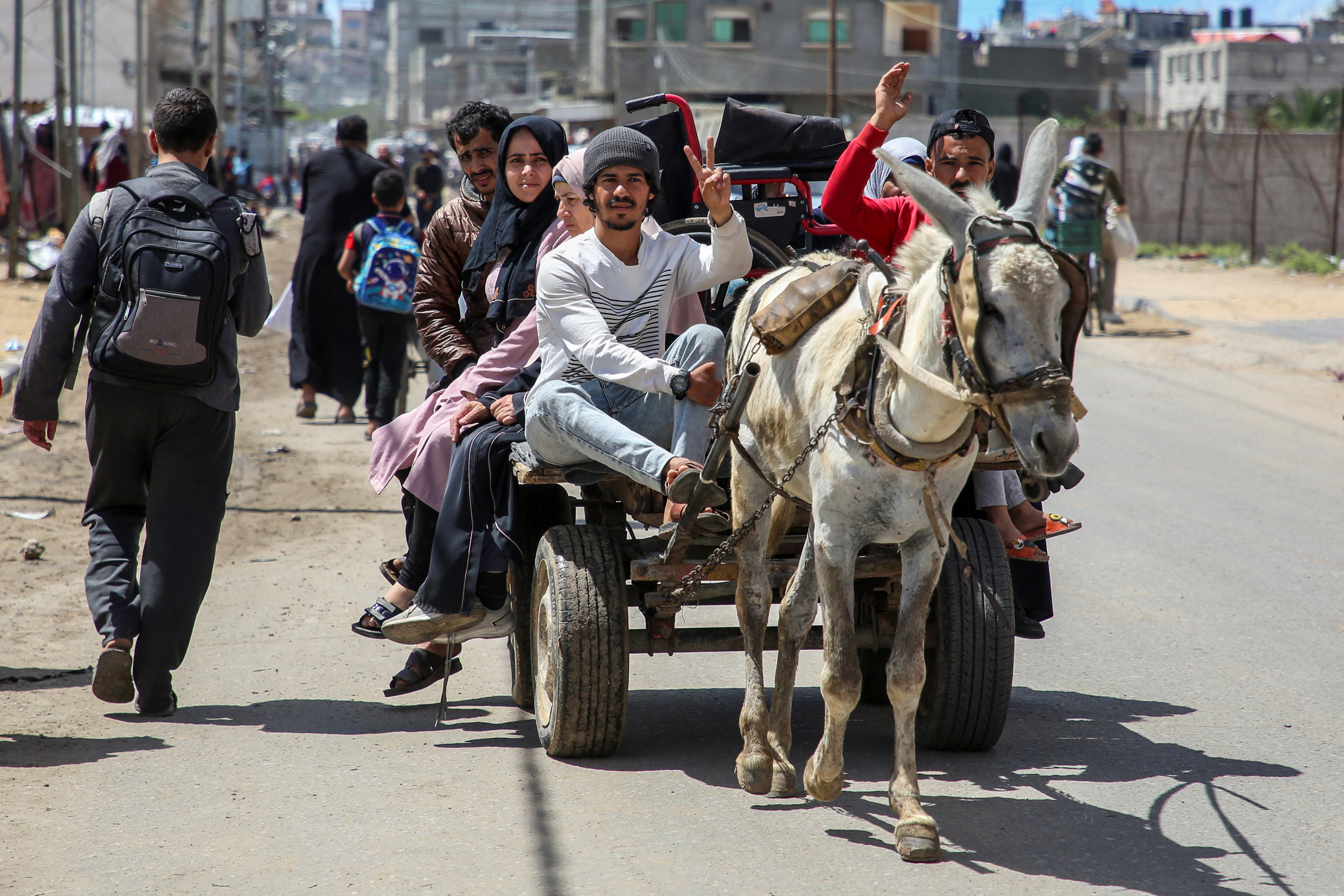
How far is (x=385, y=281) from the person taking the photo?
10203 millimetres

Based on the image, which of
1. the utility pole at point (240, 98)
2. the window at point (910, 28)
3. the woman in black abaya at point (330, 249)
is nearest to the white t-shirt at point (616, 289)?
the woman in black abaya at point (330, 249)

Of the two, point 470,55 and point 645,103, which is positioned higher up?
point 470,55

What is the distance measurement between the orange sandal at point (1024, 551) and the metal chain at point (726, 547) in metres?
0.94

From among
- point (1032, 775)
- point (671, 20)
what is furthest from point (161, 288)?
point (671, 20)

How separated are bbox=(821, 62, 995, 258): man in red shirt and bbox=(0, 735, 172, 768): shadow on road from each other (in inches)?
125

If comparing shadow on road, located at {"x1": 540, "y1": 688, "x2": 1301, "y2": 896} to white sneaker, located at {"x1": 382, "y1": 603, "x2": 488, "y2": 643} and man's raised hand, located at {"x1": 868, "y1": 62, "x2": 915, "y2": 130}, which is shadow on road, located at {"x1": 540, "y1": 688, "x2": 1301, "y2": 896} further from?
man's raised hand, located at {"x1": 868, "y1": 62, "x2": 915, "y2": 130}

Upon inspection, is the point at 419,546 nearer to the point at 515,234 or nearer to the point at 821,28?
the point at 515,234

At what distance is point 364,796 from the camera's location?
4.43 m

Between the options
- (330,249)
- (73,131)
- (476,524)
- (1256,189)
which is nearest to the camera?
(476,524)

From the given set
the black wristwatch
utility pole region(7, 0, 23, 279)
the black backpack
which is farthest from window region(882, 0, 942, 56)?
the black wristwatch

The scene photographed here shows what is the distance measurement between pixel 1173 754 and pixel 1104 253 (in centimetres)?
1345

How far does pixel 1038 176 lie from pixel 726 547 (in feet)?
5.18

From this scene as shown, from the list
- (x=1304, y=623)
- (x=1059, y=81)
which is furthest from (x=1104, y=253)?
(x=1059, y=81)

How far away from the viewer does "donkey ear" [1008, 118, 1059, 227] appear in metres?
3.51
